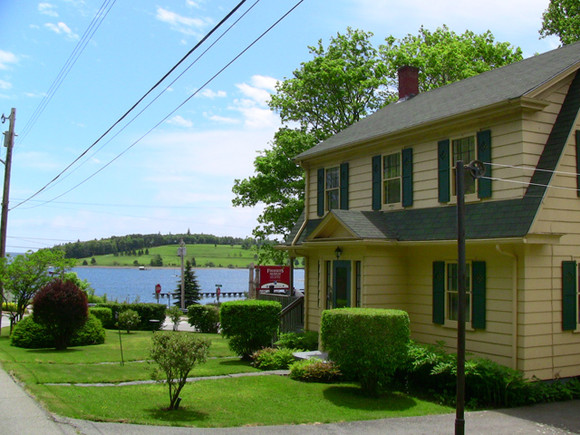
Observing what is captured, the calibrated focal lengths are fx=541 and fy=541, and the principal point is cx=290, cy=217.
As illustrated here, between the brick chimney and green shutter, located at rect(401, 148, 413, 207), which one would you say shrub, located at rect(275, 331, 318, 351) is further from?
the brick chimney

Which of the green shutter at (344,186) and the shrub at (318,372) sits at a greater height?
the green shutter at (344,186)

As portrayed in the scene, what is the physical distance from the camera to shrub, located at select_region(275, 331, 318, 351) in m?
16.6

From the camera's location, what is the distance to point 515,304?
11586 millimetres

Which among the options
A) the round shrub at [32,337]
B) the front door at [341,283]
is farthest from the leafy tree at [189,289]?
the front door at [341,283]

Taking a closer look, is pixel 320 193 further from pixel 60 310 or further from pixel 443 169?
pixel 60 310

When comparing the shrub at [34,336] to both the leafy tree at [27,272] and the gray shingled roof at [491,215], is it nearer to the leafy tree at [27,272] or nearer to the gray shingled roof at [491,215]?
the leafy tree at [27,272]

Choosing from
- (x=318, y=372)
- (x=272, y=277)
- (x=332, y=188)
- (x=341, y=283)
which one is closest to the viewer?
(x=318, y=372)

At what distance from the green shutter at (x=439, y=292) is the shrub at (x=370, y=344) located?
252cm

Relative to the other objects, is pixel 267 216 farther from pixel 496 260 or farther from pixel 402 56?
pixel 496 260

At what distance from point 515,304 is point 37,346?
15.7 meters

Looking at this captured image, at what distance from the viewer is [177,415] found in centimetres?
945

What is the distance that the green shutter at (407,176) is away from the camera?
1507 cm

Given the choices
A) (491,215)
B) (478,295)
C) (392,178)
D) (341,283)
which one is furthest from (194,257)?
(491,215)

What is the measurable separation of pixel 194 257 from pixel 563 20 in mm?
123686
